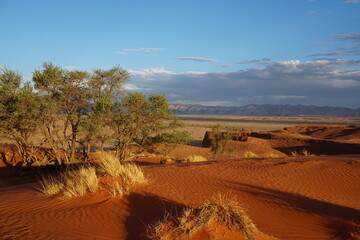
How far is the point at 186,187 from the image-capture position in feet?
28.7

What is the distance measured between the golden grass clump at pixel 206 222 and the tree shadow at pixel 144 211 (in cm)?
26

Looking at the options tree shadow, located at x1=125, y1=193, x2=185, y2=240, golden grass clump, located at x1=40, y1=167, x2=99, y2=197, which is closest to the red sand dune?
tree shadow, located at x1=125, y1=193, x2=185, y2=240

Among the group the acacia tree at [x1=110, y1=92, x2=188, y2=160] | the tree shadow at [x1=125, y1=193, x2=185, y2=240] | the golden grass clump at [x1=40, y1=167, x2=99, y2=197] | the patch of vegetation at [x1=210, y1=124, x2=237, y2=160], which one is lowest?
the patch of vegetation at [x1=210, y1=124, x2=237, y2=160]

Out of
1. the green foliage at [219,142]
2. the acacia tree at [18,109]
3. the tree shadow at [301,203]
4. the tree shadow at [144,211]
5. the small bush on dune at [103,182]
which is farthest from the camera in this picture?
the green foliage at [219,142]

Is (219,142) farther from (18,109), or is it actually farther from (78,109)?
(18,109)

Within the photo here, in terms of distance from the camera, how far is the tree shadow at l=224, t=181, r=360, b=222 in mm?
7125

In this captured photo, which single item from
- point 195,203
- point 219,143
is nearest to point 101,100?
point 195,203

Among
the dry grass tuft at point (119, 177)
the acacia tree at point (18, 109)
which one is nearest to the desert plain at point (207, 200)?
the dry grass tuft at point (119, 177)

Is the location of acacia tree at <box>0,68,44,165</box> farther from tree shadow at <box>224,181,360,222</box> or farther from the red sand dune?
tree shadow at <box>224,181,360,222</box>

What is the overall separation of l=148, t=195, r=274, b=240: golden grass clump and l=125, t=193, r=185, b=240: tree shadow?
26 centimetres

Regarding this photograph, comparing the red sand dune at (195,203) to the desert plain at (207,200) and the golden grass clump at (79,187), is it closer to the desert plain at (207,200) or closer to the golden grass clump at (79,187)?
the desert plain at (207,200)

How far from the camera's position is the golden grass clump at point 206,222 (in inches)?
195

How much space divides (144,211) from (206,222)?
1934mm

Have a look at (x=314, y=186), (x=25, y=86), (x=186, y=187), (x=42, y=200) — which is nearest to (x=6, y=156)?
(x=25, y=86)
